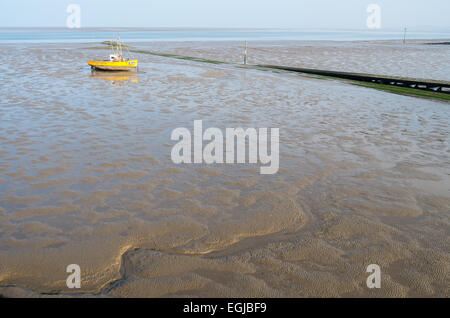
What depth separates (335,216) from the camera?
5.97 m

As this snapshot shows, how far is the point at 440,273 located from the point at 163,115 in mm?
9740

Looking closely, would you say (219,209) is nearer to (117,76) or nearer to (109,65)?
(117,76)

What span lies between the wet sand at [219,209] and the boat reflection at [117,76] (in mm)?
8600

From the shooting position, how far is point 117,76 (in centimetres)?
2338

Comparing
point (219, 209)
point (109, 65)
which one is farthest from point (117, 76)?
point (219, 209)

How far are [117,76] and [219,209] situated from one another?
19.4 m

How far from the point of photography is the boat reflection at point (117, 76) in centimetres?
2099

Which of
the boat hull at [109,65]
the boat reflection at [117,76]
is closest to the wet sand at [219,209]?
the boat reflection at [117,76]

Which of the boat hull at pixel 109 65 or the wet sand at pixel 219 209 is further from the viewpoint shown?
the boat hull at pixel 109 65

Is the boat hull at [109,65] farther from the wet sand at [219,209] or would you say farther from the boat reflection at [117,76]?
the wet sand at [219,209]

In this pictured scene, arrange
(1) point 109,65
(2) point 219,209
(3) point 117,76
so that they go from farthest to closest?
(1) point 109,65, (3) point 117,76, (2) point 219,209

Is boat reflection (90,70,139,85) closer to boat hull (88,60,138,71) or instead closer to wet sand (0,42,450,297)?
boat hull (88,60,138,71)
